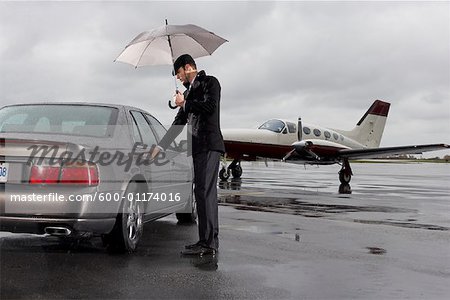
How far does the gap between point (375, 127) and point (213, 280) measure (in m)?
27.6

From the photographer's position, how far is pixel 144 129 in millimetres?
6742

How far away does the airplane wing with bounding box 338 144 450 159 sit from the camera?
2398 cm

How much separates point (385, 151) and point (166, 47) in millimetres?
19935

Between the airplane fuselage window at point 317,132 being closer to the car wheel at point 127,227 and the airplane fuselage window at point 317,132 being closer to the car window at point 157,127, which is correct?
the car window at point 157,127

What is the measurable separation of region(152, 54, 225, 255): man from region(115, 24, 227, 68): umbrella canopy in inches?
73.2

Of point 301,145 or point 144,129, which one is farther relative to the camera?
point 301,145

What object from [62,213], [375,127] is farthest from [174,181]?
[375,127]

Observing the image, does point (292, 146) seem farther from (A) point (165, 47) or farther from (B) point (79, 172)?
(B) point (79, 172)

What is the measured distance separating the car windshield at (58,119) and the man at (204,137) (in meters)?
0.71

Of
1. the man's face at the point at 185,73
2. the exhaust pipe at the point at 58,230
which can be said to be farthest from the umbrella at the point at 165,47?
the exhaust pipe at the point at 58,230

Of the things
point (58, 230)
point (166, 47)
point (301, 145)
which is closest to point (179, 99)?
point (58, 230)

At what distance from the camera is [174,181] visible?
283 inches

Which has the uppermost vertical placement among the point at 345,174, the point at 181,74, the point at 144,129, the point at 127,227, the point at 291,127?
the point at 291,127

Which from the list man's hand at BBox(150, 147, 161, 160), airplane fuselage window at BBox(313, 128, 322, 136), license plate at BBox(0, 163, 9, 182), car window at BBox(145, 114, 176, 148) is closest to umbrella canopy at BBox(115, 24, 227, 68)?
car window at BBox(145, 114, 176, 148)
